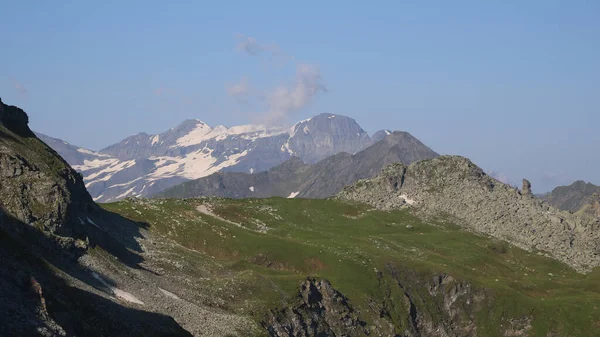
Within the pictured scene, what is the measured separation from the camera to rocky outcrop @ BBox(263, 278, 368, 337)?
120319 millimetres

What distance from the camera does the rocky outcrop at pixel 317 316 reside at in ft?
395

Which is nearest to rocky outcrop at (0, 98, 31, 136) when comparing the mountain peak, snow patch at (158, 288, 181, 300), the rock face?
the mountain peak

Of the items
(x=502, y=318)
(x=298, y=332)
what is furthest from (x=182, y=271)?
(x=502, y=318)

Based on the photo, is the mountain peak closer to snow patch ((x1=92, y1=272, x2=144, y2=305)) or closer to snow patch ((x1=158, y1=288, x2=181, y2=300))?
snow patch ((x1=158, y1=288, x2=181, y2=300))

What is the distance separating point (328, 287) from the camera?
470ft

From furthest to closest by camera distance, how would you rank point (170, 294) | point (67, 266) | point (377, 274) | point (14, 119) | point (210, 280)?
1. point (377, 274)
2. point (14, 119)
3. point (210, 280)
4. point (170, 294)
5. point (67, 266)

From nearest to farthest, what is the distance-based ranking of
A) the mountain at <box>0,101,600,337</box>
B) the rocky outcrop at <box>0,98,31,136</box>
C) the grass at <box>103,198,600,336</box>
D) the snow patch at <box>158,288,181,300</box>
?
the mountain at <box>0,101,600,337</box> < the snow patch at <box>158,288,181,300</box> < the rocky outcrop at <box>0,98,31,136</box> < the grass at <box>103,198,600,336</box>

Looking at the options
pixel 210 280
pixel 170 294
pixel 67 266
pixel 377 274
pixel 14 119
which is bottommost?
pixel 170 294

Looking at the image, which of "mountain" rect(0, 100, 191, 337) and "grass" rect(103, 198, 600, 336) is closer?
"mountain" rect(0, 100, 191, 337)

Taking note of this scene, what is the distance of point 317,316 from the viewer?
443 feet

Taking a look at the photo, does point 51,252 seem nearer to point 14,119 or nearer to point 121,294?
point 121,294

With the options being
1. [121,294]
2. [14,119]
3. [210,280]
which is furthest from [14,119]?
[121,294]

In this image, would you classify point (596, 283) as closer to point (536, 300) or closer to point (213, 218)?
point (536, 300)

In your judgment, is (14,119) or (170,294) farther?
(14,119)
